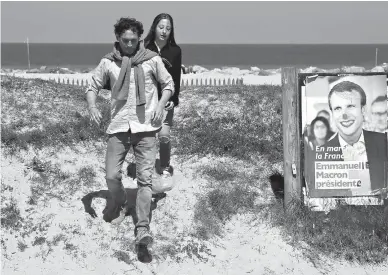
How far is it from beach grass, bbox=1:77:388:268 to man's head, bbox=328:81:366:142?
0.86m

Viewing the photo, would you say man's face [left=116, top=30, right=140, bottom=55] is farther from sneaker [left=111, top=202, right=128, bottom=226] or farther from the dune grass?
the dune grass

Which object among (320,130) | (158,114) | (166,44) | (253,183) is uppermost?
(166,44)

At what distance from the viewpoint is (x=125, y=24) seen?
503cm

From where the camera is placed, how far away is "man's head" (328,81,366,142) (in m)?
5.96

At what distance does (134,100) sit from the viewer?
17.0ft

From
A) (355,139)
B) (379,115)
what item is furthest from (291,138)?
(379,115)

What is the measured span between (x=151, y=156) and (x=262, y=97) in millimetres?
4356

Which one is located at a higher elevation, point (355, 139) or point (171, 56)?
point (171, 56)

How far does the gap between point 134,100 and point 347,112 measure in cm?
237

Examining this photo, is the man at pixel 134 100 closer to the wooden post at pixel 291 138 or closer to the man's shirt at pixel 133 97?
the man's shirt at pixel 133 97

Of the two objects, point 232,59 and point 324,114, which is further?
point 232,59

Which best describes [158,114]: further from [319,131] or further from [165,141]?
[319,131]

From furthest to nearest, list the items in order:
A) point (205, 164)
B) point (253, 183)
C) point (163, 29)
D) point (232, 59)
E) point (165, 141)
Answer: point (232, 59) → point (205, 164) → point (253, 183) → point (165, 141) → point (163, 29)

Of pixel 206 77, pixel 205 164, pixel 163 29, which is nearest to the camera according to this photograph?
pixel 163 29
